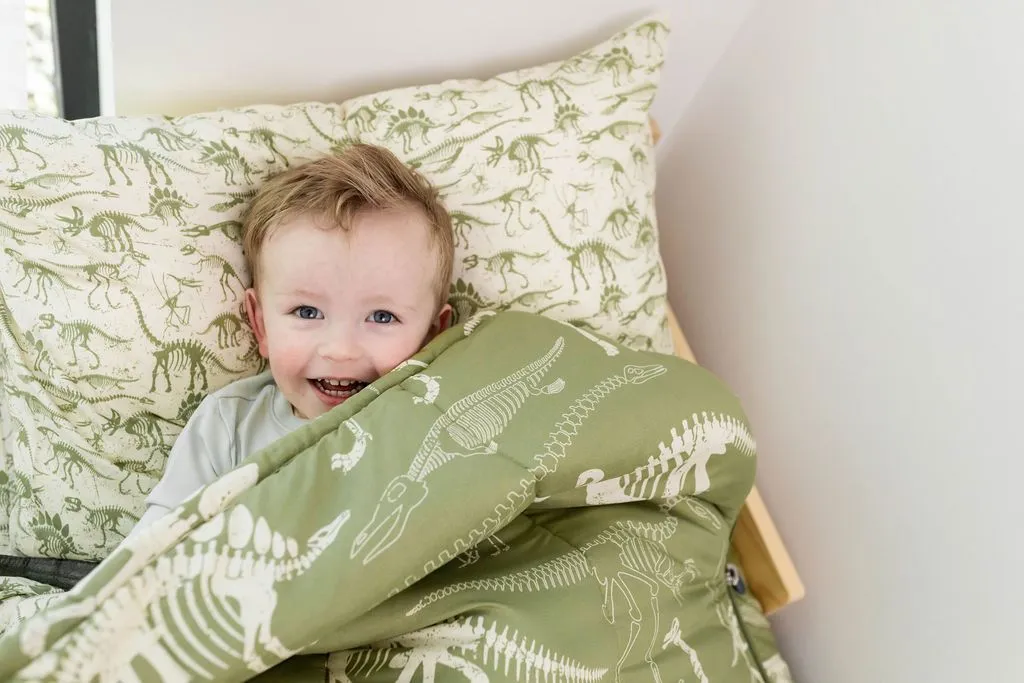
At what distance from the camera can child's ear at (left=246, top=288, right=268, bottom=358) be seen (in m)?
1.00

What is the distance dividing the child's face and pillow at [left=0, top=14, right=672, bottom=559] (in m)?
0.11

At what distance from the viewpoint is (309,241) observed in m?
0.91

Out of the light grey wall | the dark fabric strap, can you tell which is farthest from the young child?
the light grey wall

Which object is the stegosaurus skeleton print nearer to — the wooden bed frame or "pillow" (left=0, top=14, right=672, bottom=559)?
"pillow" (left=0, top=14, right=672, bottom=559)

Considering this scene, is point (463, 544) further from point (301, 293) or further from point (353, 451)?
point (301, 293)

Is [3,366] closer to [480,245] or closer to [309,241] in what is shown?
→ [309,241]

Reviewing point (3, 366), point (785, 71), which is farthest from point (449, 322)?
point (785, 71)

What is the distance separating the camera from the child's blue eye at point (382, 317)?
0.95 m

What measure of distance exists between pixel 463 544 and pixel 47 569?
→ 591 mm

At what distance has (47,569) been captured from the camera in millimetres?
936

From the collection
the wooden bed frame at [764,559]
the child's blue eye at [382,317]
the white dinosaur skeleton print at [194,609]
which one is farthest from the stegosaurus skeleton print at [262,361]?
the wooden bed frame at [764,559]

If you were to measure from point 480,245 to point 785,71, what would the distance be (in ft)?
1.99

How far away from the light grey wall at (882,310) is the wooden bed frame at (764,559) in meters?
0.06

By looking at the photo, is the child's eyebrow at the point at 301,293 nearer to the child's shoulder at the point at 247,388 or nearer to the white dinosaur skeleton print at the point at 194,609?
the child's shoulder at the point at 247,388
